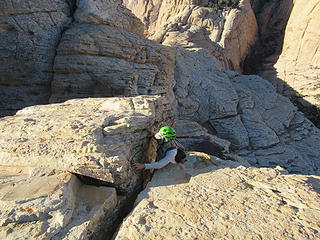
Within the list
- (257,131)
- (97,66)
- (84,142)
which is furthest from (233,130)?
(84,142)

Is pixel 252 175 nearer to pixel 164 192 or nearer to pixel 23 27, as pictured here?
pixel 164 192

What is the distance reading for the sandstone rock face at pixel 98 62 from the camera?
29.2 ft

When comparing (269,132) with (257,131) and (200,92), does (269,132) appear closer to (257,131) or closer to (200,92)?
(257,131)

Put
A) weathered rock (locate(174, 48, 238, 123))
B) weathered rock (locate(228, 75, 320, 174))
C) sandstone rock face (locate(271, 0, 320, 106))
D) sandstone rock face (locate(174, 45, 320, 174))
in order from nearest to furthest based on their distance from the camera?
weathered rock (locate(228, 75, 320, 174)), sandstone rock face (locate(174, 45, 320, 174)), weathered rock (locate(174, 48, 238, 123)), sandstone rock face (locate(271, 0, 320, 106))

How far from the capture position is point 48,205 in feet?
8.52

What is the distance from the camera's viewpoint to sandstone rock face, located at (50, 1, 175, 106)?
351 inches

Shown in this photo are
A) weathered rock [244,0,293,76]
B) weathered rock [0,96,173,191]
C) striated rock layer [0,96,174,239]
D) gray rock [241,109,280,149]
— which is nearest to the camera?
striated rock layer [0,96,174,239]

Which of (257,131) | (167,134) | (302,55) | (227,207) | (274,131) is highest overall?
(302,55)

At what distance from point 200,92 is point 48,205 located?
11039 mm

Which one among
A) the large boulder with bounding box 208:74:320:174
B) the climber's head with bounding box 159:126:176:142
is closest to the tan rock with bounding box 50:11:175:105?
the climber's head with bounding box 159:126:176:142

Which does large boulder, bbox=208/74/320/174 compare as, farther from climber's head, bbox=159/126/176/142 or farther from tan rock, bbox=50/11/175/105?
climber's head, bbox=159/126/176/142

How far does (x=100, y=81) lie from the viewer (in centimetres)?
888

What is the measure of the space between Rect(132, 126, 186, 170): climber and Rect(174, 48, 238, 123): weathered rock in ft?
24.2

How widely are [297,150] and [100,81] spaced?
39.6 feet
